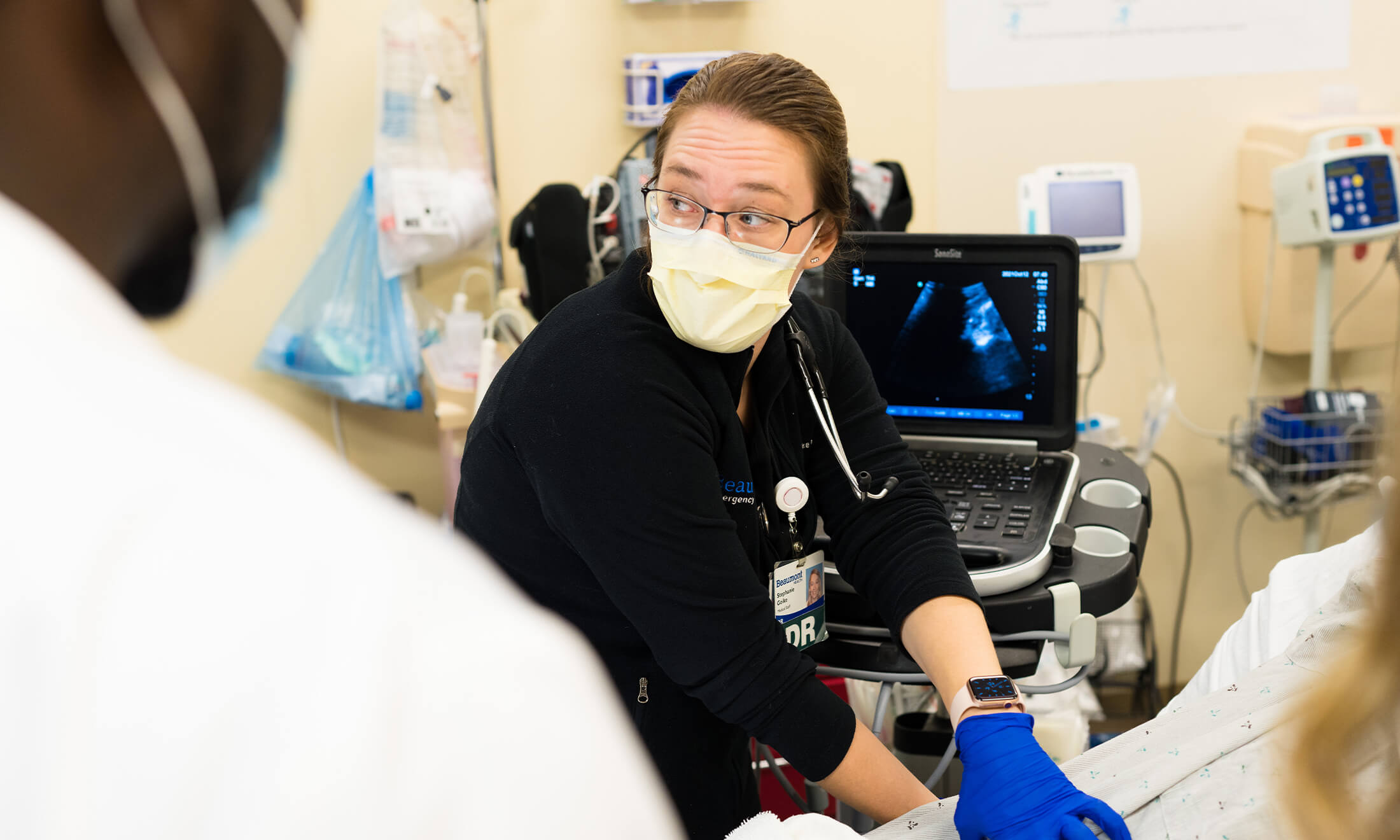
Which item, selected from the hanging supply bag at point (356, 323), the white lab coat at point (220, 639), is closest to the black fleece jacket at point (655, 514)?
the white lab coat at point (220, 639)

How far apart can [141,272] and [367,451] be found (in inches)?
105

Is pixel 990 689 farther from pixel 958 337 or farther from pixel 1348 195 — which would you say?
pixel 1348 195

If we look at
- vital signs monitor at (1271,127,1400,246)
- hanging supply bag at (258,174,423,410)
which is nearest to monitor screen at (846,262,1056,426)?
vital signs monitor at (1271,127,1400,246)

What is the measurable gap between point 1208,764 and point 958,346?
790 mm

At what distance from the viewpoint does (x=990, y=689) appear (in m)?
1.18

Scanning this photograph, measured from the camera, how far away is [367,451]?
283cm

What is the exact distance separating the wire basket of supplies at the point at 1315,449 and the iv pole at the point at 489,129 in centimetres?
189

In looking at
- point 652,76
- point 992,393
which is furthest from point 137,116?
point 652,76

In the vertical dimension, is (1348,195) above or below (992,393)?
above

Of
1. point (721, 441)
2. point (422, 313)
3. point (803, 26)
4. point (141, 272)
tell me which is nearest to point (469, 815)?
point (141, 272)

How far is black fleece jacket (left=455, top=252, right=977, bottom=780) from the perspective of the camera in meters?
1.07

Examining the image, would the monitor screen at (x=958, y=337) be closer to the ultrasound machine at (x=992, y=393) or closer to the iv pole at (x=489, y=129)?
the ultrasound machine at (x=992, y=393)

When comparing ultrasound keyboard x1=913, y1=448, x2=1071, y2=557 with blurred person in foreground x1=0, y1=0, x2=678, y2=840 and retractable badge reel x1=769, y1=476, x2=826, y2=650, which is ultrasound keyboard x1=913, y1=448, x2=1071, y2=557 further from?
blurred person in foreground x1=0, y1=0, x2=678, y2=840

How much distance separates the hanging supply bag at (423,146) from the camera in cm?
240
